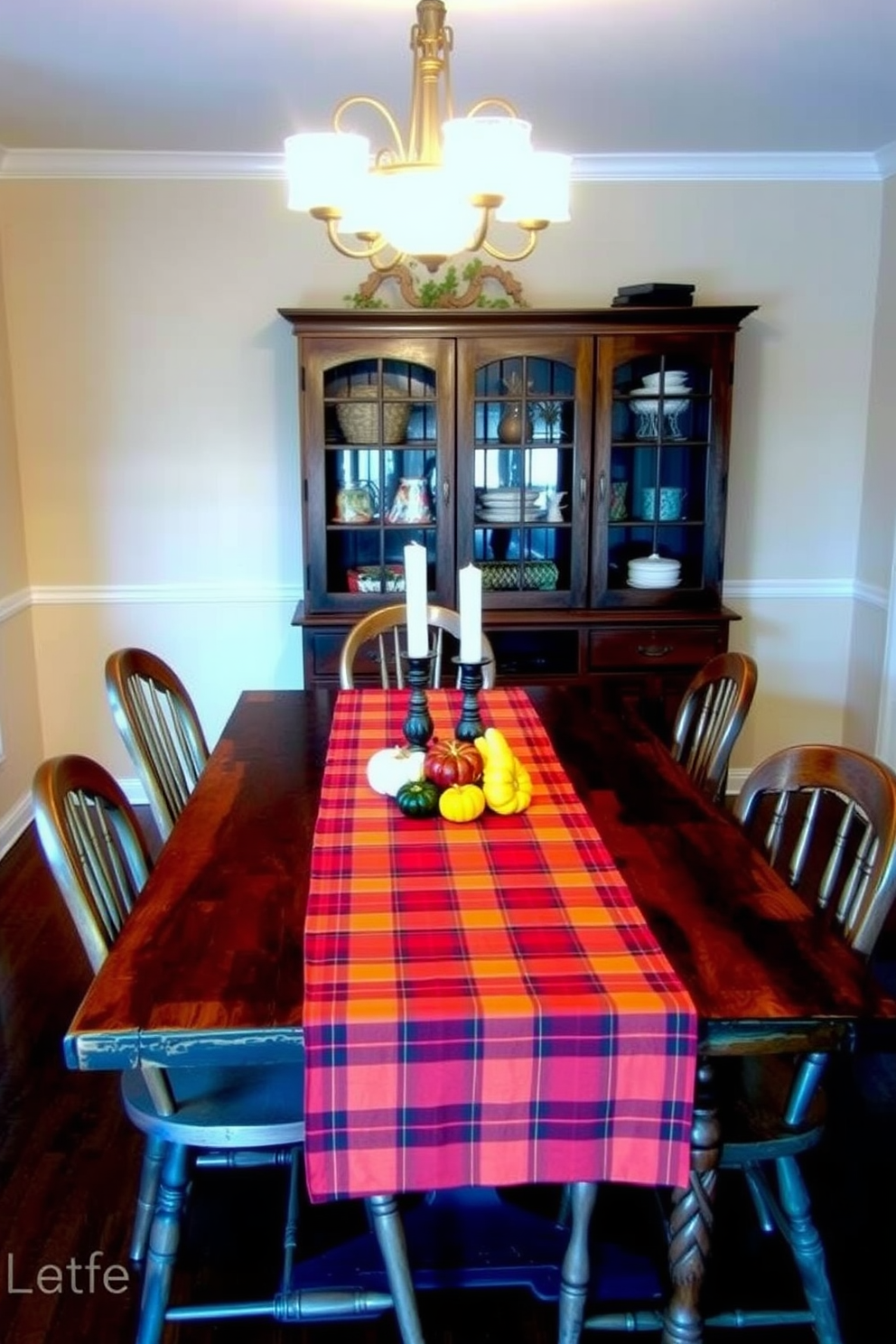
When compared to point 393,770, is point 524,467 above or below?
above

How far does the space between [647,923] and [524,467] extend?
7.79ft

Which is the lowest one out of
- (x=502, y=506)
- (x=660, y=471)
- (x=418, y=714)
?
(x=418, y=714)

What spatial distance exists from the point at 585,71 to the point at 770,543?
1.85 metres

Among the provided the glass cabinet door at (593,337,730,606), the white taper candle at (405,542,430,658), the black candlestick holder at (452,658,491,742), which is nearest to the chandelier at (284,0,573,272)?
the white taper candle at (405,542,430,658)

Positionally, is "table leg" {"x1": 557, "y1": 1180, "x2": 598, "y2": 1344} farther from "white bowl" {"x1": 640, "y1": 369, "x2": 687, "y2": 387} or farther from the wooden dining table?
"white bowl" {"x1": 640, "y1": 369, "x2": 687, "y2": 387}

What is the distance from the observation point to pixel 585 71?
2.79 m

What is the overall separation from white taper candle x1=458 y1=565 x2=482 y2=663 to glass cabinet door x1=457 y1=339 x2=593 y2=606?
69.2 inches

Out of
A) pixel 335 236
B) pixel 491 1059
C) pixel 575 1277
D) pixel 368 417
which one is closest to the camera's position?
pixel 491 1059

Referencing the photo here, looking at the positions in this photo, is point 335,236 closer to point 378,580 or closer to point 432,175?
point 432,175

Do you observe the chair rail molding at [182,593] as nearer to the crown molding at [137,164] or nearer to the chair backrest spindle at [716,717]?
the crown molding at [137,164]

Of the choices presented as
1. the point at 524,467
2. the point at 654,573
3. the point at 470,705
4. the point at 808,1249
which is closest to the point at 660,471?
the point at 654,573

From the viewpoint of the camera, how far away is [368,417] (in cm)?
350

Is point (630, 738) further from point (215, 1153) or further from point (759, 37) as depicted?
point (759, 37)

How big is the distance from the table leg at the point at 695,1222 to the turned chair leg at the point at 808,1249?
0.26 metres
